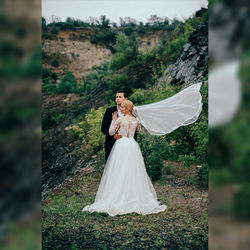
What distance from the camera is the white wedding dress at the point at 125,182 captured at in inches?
183

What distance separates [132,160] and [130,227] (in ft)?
3.93

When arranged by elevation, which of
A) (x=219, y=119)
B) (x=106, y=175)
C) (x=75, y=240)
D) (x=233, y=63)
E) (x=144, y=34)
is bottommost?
(x=75, y=240)

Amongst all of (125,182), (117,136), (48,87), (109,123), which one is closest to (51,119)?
(48,87)

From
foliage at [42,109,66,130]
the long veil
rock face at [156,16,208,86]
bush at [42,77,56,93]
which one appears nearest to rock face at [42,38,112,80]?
bush at [42,77,56,93]

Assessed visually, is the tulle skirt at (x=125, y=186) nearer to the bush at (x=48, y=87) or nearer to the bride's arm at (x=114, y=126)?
the bride's arm at (x=114, y=126)

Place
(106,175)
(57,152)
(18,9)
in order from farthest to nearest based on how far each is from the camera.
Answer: (57,152) < (106,175) < (18,9)

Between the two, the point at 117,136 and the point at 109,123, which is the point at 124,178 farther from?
the point at 109,123

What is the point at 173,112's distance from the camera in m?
4.99

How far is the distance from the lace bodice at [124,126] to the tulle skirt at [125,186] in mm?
112

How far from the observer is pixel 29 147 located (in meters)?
1.27

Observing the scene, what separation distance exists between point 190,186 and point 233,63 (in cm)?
534

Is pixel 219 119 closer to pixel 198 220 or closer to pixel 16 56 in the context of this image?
pixel 16 56

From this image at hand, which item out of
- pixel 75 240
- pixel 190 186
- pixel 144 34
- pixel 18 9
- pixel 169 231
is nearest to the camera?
pixel 18 9

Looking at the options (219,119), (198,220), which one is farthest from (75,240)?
(219,119)
